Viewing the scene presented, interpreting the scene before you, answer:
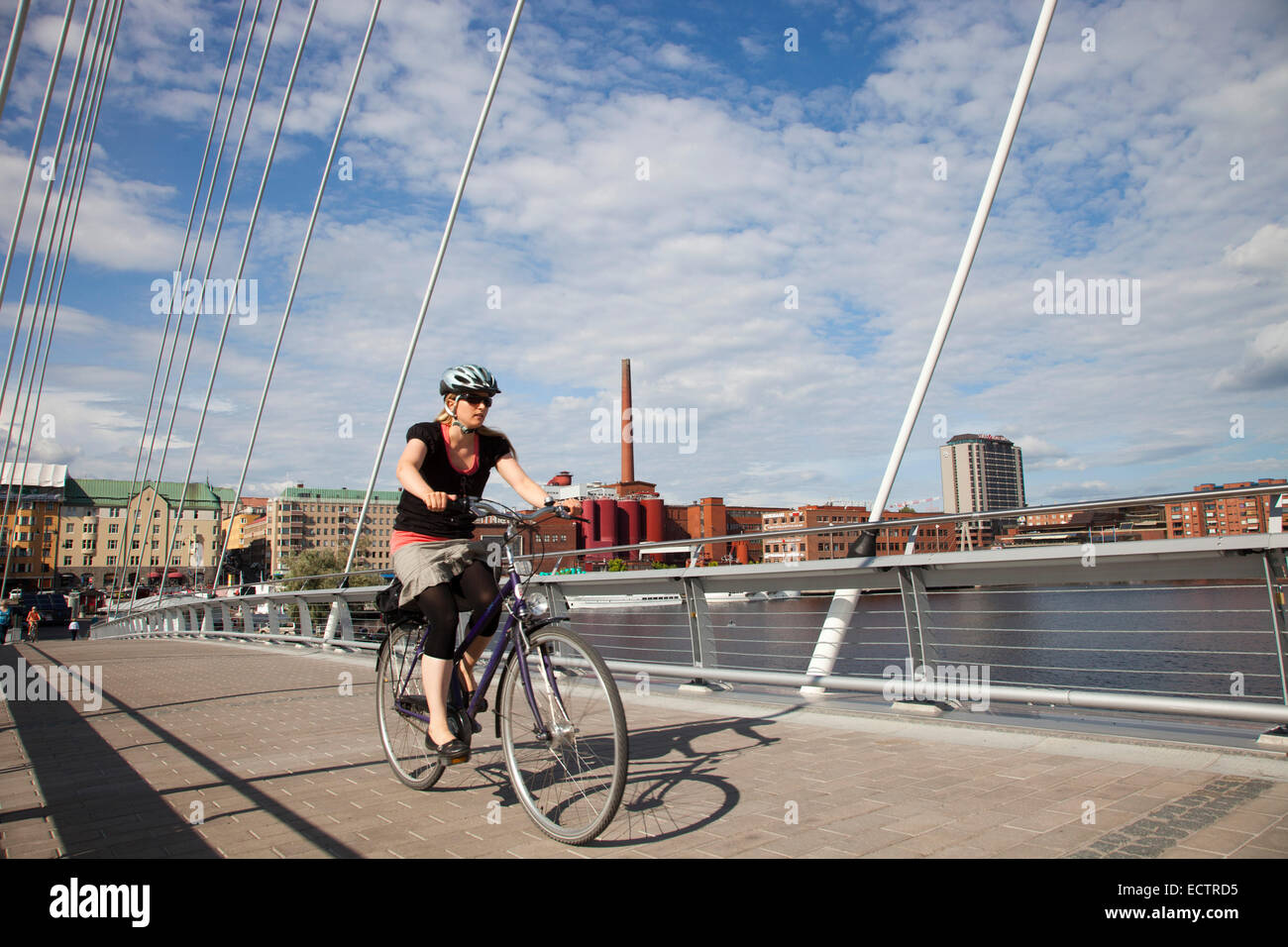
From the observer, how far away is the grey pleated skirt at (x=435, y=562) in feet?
11.5

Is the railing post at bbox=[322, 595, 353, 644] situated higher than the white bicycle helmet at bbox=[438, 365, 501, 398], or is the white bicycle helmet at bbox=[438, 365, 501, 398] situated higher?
the white bicycle helmet at bbox=[438, 365, 501, 398]

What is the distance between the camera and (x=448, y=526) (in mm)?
3654

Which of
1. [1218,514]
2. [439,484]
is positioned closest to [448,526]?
[439,484]

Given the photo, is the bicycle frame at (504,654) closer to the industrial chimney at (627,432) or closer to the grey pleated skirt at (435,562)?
the grey pleated skirt at (435,562)

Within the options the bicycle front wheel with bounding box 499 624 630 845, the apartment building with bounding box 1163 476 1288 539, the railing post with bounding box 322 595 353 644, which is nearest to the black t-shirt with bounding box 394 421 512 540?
the bicycle front wheel with bounding box 499 624 630 845

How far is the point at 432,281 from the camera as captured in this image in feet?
44.6

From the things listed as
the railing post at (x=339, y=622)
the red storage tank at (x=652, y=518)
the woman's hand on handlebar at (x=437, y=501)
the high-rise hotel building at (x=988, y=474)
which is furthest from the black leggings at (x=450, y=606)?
the red storage tank at (x=652, y=518)

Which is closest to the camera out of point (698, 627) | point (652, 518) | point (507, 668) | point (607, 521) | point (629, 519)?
point (507, 668)

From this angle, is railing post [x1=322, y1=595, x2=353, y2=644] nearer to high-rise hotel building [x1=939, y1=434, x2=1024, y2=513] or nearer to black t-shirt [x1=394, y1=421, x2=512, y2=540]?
black t-shirt [x1=394, y1=421, x2=512, y2=540]

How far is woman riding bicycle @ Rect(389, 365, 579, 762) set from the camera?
3.44 metres

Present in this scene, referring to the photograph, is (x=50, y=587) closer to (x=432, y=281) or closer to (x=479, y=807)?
(x=432, y=281)

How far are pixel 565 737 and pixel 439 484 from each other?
122 centimetres

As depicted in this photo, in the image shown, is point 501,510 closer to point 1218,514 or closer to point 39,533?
point 1218,514

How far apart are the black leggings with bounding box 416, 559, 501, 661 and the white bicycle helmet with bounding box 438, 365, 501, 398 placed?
0.69 m
